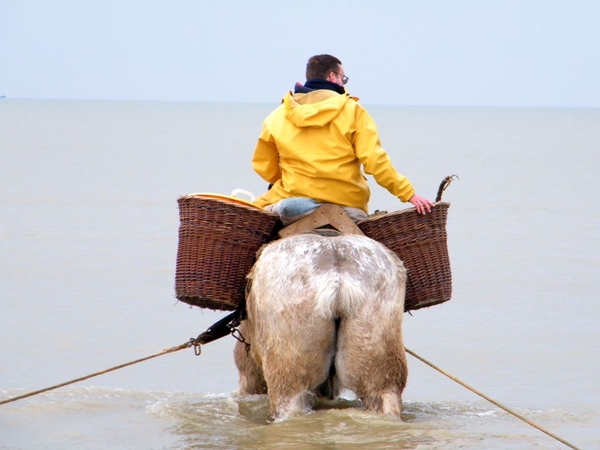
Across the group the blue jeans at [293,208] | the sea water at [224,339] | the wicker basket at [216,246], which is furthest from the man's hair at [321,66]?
the sea water at [224,339]

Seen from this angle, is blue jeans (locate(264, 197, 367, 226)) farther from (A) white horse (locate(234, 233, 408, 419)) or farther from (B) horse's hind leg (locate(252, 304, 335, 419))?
(B) horse's hind leg (locate(252, 304, 335, 419))

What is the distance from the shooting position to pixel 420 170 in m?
34.3

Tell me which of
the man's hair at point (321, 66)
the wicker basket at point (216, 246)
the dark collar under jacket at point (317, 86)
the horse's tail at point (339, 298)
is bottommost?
the horse's tail at point (339, 298)

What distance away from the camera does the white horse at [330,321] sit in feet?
22.7

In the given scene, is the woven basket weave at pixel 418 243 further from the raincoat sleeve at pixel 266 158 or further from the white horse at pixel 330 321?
the raincoat sleeve at pixel 266 158

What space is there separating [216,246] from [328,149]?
0.90m

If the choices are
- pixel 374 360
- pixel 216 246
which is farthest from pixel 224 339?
pixel 374 360

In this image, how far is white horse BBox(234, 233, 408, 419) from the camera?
6.91 meters

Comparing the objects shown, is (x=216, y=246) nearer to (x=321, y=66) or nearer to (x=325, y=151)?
(x=325, y=151)

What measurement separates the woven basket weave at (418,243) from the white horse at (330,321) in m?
0.50

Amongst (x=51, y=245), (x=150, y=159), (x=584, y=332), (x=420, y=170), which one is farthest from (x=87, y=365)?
(x=150, y=159)

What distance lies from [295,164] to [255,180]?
2042 cm

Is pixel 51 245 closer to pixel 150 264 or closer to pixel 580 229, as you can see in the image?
pixel 150 264

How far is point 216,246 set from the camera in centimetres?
767
